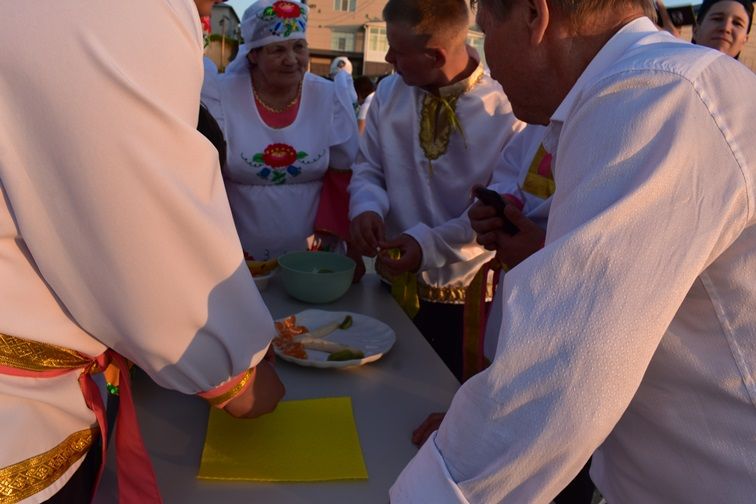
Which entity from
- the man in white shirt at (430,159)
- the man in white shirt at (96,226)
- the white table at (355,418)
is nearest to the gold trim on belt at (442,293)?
the man in white shirt at (430,159)

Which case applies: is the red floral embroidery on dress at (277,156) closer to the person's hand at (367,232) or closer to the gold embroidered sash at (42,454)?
the person's hand at (367,232)

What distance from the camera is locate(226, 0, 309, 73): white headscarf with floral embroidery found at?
251 centimetres

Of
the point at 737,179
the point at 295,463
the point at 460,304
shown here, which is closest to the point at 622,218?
the point at 737,179

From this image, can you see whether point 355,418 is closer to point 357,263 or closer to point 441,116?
point 357,263

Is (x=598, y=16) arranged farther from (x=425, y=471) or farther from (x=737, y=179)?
(x=425, y=471)

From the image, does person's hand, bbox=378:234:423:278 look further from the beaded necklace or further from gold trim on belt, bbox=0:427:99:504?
gold trim on belt, bbox=0:427:99:504

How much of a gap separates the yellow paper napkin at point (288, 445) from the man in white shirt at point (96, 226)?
0.88 ft

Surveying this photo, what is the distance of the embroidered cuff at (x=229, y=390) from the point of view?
1.00 metres

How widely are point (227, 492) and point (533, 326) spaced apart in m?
0.69

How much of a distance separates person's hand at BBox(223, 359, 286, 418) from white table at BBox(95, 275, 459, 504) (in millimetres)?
128

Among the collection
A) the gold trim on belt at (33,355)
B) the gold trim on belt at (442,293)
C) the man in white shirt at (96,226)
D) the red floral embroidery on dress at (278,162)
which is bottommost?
the gold trim on belt at (442,293)

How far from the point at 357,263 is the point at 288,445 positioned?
1.22m

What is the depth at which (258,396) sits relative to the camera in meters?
1.09

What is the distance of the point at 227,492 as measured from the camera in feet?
3.42
